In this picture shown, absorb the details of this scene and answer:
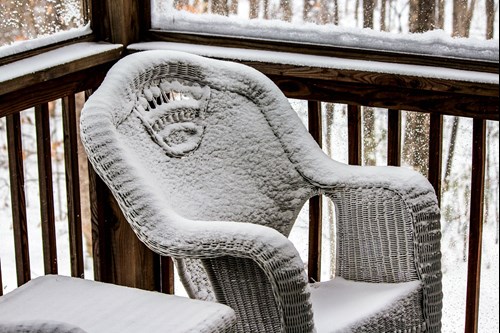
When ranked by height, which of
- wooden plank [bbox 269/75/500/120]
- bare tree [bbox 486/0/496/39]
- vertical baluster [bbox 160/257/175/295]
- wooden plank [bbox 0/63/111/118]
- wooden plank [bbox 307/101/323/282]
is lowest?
vertical baluster [bbox 160/257/175/295]

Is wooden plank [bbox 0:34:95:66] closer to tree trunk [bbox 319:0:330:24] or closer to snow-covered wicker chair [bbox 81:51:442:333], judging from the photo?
snow-covered wicker chair [bbox 81:51:442:333]

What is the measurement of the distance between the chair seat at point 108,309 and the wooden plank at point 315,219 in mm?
1001

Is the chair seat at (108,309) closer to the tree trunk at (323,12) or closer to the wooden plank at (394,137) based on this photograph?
the wooden plank at (394,137)

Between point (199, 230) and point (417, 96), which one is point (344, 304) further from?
point (417, 96)

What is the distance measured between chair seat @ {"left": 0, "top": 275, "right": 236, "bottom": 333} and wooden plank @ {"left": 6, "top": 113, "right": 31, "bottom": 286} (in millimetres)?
540

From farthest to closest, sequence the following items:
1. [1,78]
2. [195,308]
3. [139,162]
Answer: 1. [1,78]
2. [139,162]
3. [195,308]

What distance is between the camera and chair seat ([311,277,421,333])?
2.45 meters

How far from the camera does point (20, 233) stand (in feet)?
10.5

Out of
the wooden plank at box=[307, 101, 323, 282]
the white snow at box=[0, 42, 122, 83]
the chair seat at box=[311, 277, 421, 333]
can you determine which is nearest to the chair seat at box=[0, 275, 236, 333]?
the chair seat at box=[311, 277, 421, 333]

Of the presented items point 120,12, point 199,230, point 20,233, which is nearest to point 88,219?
point 20,233

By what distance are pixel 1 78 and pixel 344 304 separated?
1163 millimetres

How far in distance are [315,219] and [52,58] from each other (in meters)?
1.03

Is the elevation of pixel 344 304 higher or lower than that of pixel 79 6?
lower

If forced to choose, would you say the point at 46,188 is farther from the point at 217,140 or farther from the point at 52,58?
the point at 217,140
